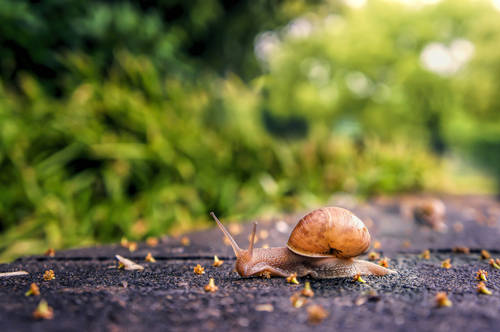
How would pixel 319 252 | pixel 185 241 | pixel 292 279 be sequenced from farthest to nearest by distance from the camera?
1. pixel 185 241
2. pixel 319 252
3. pixel 292 279

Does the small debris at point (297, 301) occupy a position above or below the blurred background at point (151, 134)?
below

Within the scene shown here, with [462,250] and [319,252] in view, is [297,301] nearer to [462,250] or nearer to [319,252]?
[319,252]

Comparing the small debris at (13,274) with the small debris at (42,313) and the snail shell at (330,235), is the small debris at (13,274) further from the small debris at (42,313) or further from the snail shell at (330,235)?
the snail shell at (330,235)

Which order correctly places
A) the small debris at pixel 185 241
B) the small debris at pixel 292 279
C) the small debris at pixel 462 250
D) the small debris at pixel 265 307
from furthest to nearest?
the small debris at pixel 185 241
the small debris at pixel 462 250
the small debris at pixel 292 279
the small debris at pixel 265 307

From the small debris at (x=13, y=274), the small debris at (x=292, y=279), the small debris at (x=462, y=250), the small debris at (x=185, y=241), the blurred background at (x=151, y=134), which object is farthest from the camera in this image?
the blurred background at (x=151, y=134)

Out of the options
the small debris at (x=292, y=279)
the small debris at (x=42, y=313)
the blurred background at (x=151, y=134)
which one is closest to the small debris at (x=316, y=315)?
the small debris at (x=292, y=279)

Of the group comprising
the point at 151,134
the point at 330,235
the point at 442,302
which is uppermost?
the point at 151,134

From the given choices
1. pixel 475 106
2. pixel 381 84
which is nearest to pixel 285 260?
pixel 475 106

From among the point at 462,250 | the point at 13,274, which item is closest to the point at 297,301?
the point at 13,274

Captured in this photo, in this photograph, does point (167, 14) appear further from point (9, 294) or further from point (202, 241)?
point (9, 294)
